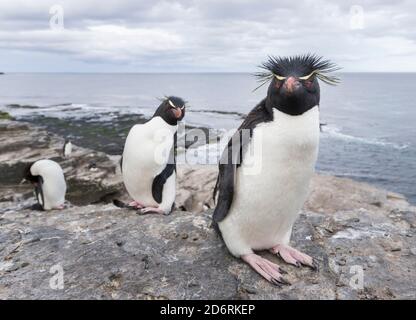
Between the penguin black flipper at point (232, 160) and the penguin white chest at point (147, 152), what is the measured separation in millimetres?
2626

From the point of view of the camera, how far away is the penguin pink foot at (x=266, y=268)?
11.9ft

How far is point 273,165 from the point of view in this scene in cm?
340

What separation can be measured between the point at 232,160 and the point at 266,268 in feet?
3.34

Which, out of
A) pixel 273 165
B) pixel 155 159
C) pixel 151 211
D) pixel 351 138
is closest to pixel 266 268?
pixel 273 165

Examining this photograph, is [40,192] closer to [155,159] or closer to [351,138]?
[155,159]

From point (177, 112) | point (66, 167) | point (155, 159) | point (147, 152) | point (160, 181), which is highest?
point (177, 112)

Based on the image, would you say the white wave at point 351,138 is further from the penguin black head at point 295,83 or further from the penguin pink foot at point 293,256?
the penguin black head at point 295,83

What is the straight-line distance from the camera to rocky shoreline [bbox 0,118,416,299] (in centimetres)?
362

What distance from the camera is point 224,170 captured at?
3.71 meters

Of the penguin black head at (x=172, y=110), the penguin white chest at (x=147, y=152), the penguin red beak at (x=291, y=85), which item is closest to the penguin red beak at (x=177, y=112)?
the penguin black head at (x=172, y=110)

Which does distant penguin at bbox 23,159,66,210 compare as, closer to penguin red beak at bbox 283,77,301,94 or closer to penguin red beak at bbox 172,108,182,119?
penguin red beak at bbox 172,108,182,119

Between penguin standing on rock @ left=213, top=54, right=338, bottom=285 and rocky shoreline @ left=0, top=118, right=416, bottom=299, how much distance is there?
0.81 feet
